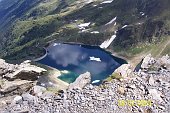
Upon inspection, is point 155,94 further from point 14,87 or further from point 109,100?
point 14,87

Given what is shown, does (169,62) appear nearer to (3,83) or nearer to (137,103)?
(137,103)

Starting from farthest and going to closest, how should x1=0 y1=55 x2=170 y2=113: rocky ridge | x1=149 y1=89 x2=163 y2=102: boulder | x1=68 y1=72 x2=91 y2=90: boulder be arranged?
x1=68 y1=72 x2=91 y2=90: boulder < x1=149 y1=89 x2=163 y2=102: boulder < x1=0 y1=55 x2=170 y2=113: rocky ridge

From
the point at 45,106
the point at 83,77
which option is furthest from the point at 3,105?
the point at 83,77
